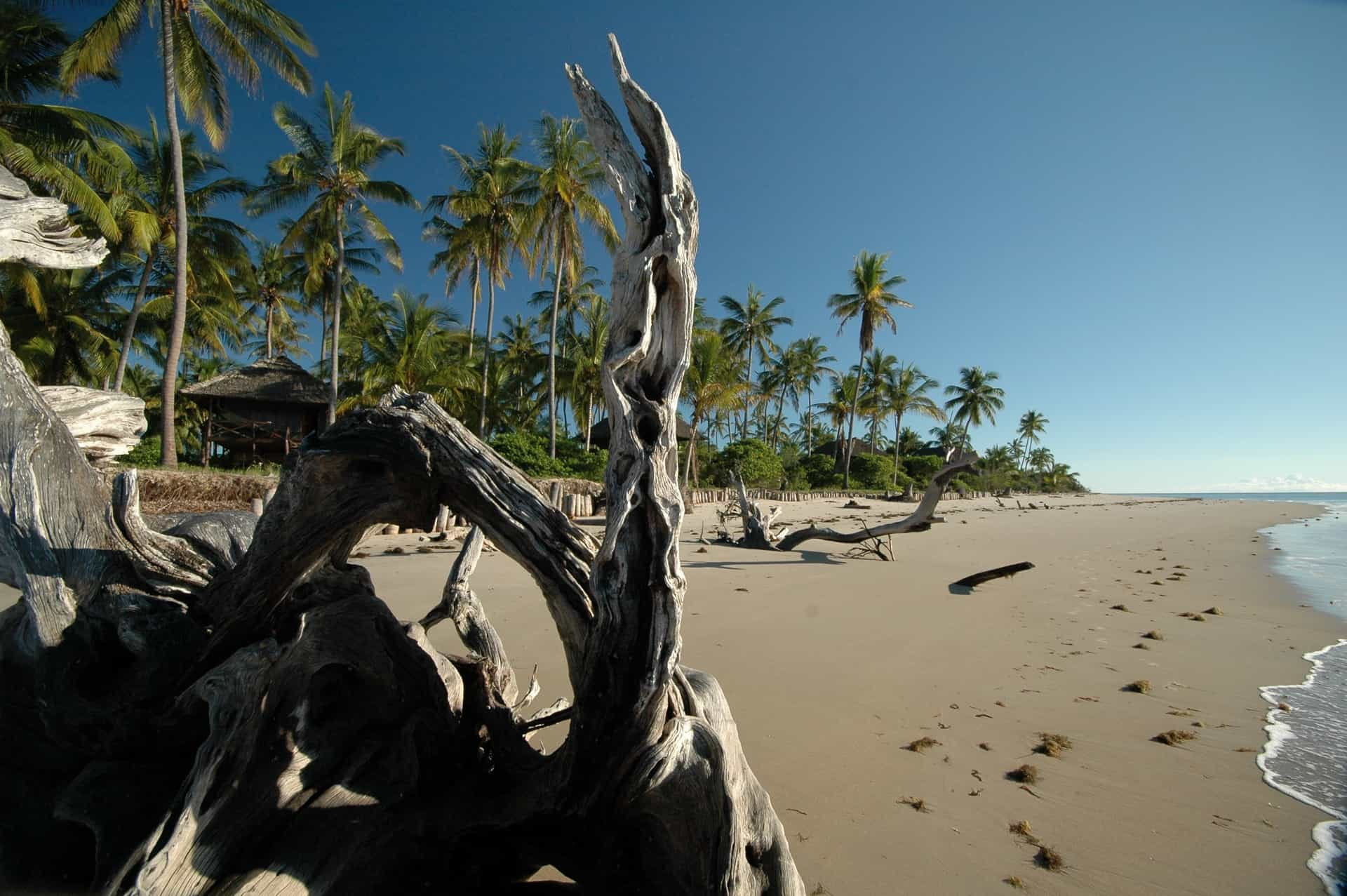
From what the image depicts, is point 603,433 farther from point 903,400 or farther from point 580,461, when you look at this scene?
point 903,400

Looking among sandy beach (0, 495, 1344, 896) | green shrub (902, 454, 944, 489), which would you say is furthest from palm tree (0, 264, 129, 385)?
green shrub (902, 454, 944, 489)

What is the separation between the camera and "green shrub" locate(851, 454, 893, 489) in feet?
126

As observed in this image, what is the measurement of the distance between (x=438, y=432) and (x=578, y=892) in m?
1.69

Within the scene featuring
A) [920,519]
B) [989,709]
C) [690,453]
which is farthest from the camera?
[690,453]

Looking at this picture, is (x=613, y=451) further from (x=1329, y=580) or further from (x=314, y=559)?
(x=1329, y=580)

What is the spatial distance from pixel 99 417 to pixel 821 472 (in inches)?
1449

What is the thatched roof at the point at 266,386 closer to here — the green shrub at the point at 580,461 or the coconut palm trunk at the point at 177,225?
the coconut palm trunk at the point at 177,225

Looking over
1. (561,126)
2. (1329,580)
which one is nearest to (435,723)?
(1329,580)

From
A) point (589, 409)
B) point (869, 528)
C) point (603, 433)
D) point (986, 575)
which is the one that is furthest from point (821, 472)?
point (986, 575)

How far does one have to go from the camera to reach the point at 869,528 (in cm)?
1051

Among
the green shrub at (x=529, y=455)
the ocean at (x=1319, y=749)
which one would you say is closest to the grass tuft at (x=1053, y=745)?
the ocean at (x=1319, y=749)

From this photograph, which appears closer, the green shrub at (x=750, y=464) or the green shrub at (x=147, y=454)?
the green shrub at (x=147, y=454)

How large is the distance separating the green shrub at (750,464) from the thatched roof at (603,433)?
294 cm

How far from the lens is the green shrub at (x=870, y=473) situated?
38375mm
